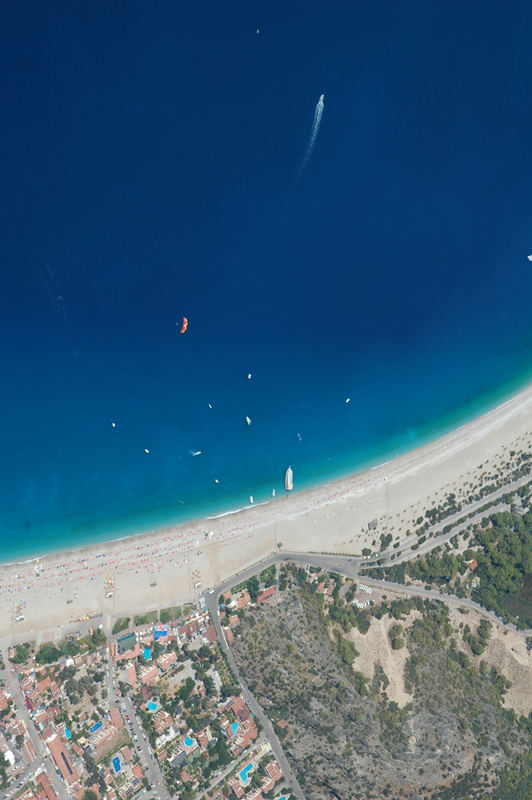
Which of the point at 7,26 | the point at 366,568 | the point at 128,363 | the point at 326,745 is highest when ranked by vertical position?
the point at 7,26

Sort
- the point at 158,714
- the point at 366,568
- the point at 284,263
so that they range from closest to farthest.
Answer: the point at 158,714 < the point at 366,568 < the point at 284,263

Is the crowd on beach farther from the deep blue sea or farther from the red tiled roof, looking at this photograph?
the red tiled roof

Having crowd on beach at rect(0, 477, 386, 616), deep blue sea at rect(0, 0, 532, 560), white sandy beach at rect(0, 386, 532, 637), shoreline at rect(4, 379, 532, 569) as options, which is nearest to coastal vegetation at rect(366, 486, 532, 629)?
white sandy beach at rect(0, 386, 532, 637)

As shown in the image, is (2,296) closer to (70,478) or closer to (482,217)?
(70,478)

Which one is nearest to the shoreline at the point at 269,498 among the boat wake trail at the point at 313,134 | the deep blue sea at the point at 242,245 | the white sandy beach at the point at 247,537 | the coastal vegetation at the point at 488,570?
the white sandy beach at the point at 247,537

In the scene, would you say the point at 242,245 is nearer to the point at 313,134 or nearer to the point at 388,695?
the point at 313,134

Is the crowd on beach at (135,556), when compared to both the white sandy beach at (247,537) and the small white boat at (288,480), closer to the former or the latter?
the white sandy beach at (247,537)

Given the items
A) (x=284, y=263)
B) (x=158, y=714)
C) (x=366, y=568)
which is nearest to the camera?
(x=158, y=714)

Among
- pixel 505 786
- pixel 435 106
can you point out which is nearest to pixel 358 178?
pixel 435 106
